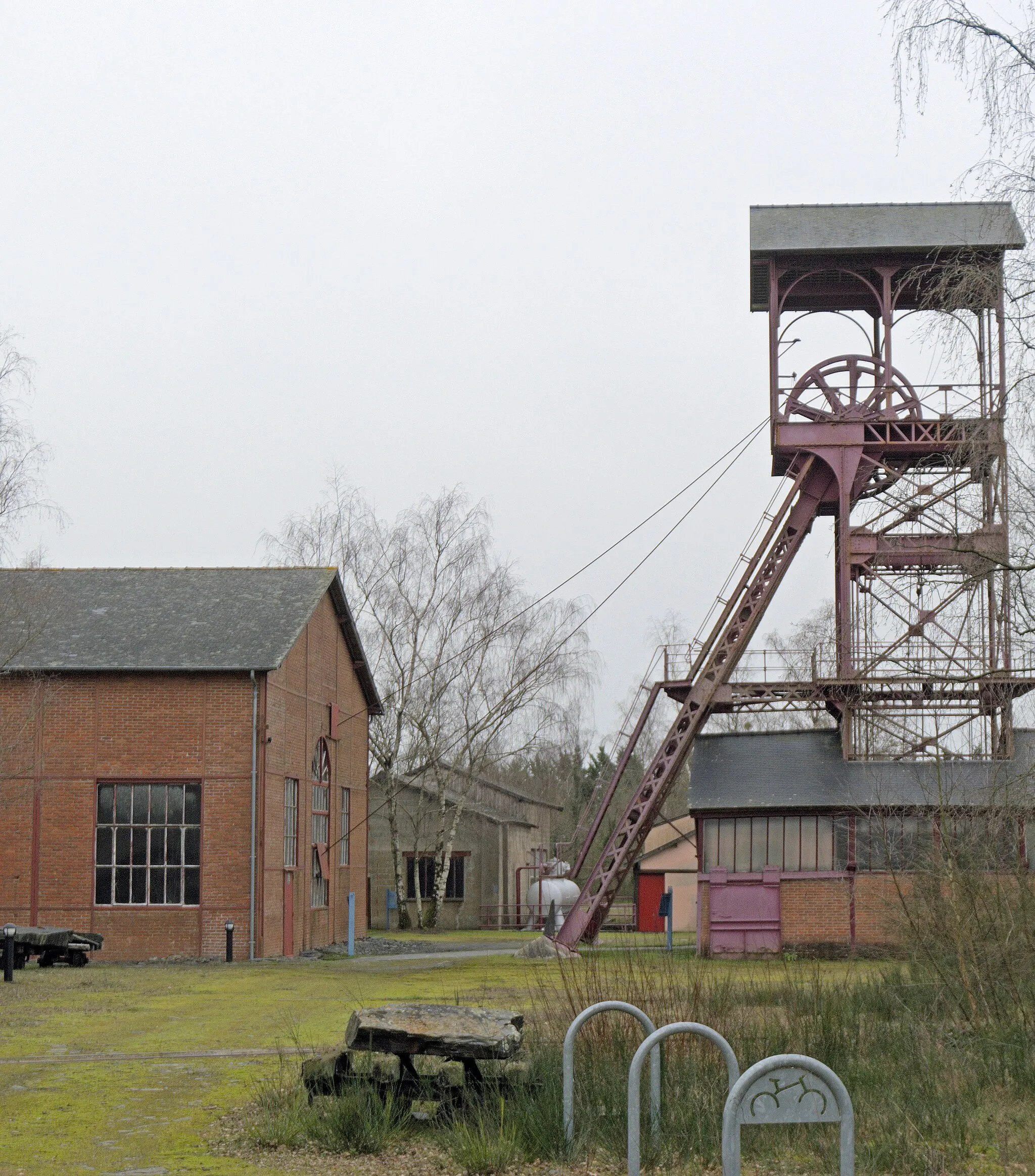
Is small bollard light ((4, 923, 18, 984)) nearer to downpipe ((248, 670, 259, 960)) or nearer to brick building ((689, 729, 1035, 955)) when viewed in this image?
downpipe ((248, 670, 259, 960))

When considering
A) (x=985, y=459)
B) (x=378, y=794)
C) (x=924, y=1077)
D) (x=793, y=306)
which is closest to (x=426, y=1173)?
(x=924, y=1077)

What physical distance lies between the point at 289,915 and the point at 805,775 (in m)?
11.0

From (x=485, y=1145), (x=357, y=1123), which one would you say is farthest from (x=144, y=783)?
(x=485, y=1145)

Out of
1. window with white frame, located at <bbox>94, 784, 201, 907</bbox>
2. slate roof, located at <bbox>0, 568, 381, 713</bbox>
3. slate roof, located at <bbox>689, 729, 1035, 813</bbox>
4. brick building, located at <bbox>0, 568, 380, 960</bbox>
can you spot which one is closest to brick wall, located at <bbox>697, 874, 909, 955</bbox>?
slate roof, located at <bbox>689, 729, 1035, 813</bbox>

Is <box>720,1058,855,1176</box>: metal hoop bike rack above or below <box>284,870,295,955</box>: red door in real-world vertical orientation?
above

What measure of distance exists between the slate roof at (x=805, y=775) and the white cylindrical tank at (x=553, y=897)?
18.2 feet

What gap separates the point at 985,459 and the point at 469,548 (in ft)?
110

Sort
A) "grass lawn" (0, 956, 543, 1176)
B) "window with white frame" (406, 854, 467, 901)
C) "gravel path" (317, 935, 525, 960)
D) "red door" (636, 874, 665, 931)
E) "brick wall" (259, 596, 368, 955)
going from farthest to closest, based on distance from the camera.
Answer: "window with white frame" (406, 854, 467, 901)
"red door" (636, 874, 665, 931)
"gravel path" (317, 935, 525, 960)
"brick wall" (259, 596, 368, 955)
"grass lawn" (0, 956, 543, 1176)

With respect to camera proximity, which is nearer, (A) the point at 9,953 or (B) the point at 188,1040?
(B) the point at 188,1040

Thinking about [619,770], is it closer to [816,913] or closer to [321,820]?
[816,913]

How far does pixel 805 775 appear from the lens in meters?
30.2

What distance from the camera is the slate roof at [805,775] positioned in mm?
28734

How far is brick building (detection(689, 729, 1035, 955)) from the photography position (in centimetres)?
2866

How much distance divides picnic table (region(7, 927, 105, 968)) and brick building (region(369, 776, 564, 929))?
21.8m
